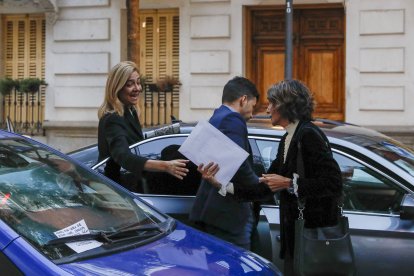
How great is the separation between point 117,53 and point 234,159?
10000mm

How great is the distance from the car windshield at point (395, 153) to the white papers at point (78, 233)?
2.52 meters

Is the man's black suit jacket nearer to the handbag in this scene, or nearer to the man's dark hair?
the man's dark hair

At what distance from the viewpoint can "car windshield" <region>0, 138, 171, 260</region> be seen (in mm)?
3285

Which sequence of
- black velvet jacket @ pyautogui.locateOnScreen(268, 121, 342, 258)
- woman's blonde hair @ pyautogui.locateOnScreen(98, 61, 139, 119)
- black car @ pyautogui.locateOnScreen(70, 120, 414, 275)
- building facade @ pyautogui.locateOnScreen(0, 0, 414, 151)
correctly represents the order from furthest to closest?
building facade @ pyautogui.locateOnScreen(0, 0, 414, 151) < woman's blonde hair @ pyautogui.locateOnScreen(98, 61, 139, 119) < black car @ pyautogui.locateOnScreen(70, 120, 414, 275) < black velvet jacket @ pyautogui.locateOnScreen(268, 121, 342, 258)

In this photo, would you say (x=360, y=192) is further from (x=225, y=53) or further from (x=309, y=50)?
(x=309, y=50)

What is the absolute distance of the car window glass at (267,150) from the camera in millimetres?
5387

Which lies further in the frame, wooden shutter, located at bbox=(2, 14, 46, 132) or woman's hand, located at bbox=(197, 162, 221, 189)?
wooden shutter, located at bbox=(2, 14, 46, 132)

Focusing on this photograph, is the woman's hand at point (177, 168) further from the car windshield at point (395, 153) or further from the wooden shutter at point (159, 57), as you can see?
the wooden shutter at point (159, 57)

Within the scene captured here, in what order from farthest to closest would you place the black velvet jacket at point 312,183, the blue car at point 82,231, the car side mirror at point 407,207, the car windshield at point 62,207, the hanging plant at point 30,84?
the hanging plant at point 30,84
the car side mirror at point 407,207
the black velvet jacket at point 312,183
the car windshield at point 62,207
the blue car at point 82,231

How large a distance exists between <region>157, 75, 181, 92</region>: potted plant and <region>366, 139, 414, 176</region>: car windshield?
8.42 metres

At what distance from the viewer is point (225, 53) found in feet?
44.3

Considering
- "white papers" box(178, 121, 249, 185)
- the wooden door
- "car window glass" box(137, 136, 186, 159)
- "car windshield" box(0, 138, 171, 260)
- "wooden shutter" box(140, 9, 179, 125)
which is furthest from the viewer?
"wooden shutter" box(140, 9, 179, 125)

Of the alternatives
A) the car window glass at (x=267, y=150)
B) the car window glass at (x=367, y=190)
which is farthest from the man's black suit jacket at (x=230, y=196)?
the car window glass at (x=367, y=190)

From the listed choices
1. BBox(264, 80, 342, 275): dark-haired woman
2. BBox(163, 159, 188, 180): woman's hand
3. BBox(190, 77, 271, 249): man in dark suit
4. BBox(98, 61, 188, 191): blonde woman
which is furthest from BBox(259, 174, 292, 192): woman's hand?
BBox(98, 61, 188, 191): blonde woman
